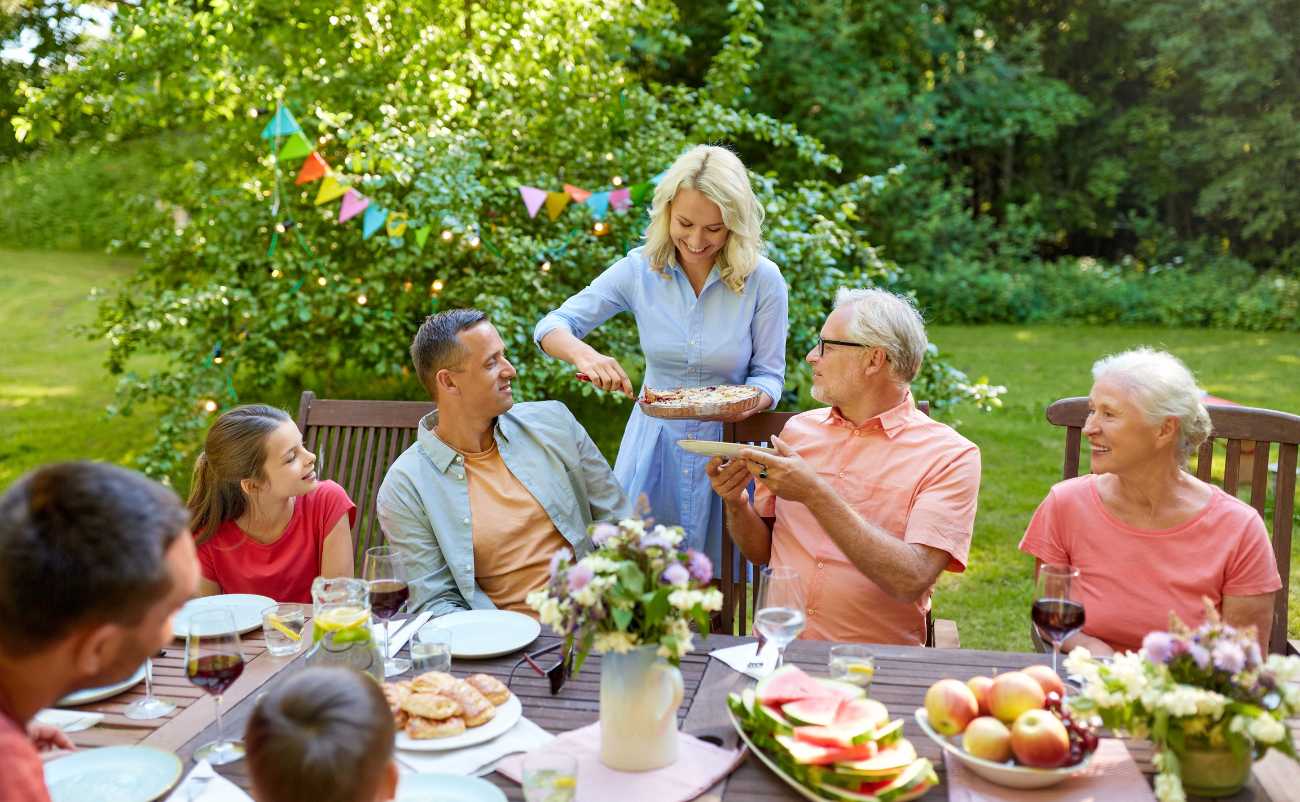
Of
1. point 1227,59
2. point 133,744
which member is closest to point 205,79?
point 133,744

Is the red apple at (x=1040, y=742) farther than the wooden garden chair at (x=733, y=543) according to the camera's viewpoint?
No

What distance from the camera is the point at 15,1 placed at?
8828 millimetres

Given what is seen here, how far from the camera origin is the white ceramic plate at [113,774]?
164cm

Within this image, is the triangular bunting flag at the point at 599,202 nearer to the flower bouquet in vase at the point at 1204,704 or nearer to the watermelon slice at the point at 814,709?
the watermelon slice at the point at 814,709

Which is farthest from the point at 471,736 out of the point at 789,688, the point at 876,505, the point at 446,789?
the point at 876,505

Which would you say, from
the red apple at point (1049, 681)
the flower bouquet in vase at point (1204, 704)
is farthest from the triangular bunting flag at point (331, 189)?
the flower bouquet in vase at point (1204, 704)

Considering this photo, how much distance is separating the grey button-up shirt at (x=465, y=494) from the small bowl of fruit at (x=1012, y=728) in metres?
1.14

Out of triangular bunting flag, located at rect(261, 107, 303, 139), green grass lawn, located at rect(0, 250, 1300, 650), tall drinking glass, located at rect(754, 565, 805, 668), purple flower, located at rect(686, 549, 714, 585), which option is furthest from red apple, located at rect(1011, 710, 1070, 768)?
triangular bunting flag, located at rect(261, 107, 303, 139)

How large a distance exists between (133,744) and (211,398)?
12.8ft

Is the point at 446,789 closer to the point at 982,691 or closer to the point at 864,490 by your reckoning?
the point at 982,691

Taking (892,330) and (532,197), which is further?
(532,197)

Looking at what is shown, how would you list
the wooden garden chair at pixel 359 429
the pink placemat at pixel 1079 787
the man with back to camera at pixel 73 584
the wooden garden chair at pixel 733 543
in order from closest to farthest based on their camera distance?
the man with back to camera at pixel 73 584
the pink placemat at pixel 1079 787
the wooden garden chair at pixel 733 543
the wooden garden chair at pixel 359 429

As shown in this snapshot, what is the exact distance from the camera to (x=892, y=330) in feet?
→ 8.81

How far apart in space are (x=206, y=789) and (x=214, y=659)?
20 cm
